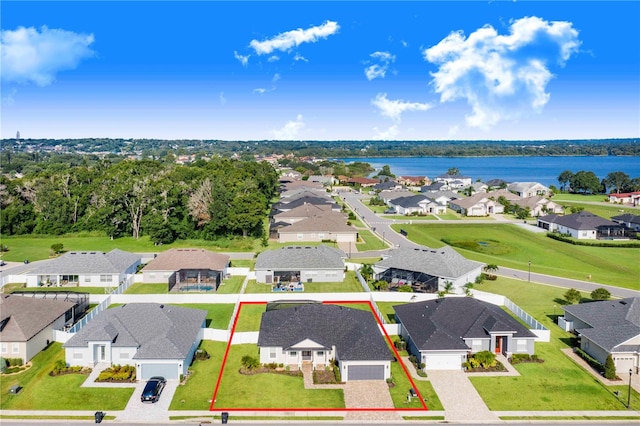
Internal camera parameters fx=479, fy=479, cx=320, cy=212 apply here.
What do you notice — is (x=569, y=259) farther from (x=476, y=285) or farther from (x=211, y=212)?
(x=211, y=212)

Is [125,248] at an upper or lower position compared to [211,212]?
lower

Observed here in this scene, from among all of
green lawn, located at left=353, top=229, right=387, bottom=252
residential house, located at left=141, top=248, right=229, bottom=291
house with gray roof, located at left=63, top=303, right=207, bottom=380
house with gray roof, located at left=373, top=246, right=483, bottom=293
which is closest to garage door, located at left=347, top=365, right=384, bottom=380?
house with gray roof, located at left=63, top=303, right=207, bottom=380

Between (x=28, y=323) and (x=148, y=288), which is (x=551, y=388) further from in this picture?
(x=148, y=288)

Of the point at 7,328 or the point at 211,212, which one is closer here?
the point at 7,328

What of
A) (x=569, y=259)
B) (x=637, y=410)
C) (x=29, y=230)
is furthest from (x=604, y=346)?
(x=29, y=230)

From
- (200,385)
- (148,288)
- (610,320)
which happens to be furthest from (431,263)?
(148,288)

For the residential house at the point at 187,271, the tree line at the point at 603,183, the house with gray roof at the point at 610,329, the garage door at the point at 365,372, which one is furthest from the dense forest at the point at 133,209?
the tree line at the point at 603,183
